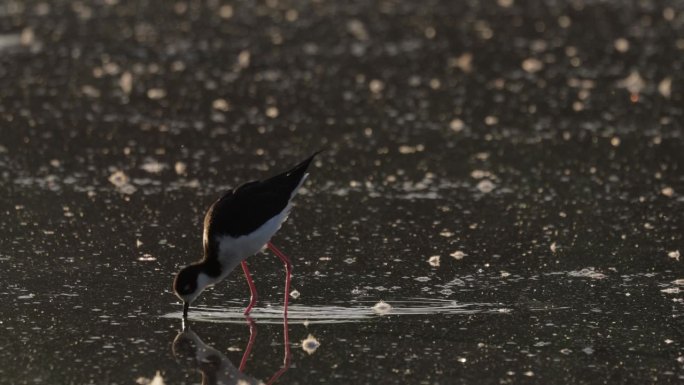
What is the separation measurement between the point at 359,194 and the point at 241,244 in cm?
284

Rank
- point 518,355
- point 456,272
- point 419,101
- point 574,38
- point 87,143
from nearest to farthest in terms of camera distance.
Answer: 1. point 518,355
2. point 456,272
3. point 87,143
4. point 419,101
5. point 574,38

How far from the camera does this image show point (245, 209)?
7.72 m

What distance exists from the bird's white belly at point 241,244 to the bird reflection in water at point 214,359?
0.45 m

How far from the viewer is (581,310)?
24.7ft

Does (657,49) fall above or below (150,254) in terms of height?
above

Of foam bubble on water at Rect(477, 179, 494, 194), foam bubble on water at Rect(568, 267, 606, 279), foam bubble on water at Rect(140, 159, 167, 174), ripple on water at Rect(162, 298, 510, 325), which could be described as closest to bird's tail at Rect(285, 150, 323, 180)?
ripple on water at Rect(162, 298, 510, 325)

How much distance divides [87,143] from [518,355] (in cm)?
627

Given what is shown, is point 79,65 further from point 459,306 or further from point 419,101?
point 459,306

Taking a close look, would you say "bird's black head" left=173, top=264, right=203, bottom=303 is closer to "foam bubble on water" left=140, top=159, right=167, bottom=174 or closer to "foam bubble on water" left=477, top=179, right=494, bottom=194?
"foam bubble on water" left=477, top=179, right=494, bottom=194

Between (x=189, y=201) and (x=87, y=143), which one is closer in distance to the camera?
(x=189, y=201)

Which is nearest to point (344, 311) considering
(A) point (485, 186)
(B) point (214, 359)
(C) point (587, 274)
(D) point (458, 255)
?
(B) point (214, 359)

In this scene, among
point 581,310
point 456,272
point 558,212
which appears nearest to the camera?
point 581,310

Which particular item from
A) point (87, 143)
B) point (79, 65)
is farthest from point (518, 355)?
point (79, 65)

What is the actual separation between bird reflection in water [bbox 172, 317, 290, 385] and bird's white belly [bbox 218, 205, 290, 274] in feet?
1.46
